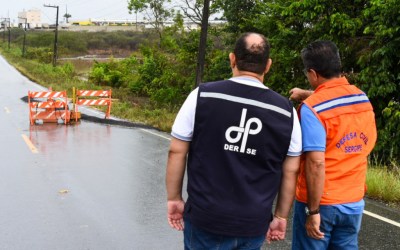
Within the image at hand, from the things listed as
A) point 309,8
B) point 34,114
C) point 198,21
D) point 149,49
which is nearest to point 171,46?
point 149,49

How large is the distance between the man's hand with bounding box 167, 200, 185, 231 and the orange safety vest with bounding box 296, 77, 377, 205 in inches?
32.2

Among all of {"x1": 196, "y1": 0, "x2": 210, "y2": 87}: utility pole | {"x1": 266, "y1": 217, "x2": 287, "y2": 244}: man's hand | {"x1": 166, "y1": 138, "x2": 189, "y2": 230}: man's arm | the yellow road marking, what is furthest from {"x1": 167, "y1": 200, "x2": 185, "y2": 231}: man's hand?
{"x1": 196, "y1": 0, "x2": 210, "y2": 87}: utility pole

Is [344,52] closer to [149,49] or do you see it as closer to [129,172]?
[129,172]

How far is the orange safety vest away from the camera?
314 centimetres

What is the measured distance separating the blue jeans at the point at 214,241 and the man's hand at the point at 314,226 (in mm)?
408

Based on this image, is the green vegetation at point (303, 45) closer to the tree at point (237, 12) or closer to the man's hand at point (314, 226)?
the tree at point (237, 12)

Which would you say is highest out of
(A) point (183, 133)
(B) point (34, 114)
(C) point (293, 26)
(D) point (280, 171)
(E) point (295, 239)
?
(C) point (293, 26)

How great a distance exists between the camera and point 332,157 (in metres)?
3.18

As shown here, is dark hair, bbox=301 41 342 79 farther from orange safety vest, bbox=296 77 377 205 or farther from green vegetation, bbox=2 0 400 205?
green vegetation, bbox=2 0 400 205

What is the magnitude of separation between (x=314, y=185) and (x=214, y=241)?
2.41 feet

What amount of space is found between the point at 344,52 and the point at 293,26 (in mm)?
2627

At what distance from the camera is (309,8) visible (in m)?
13.8

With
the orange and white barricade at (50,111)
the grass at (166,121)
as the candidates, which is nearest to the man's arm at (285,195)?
the grass at (166,121)

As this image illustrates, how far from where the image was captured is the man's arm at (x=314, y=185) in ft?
9.92
